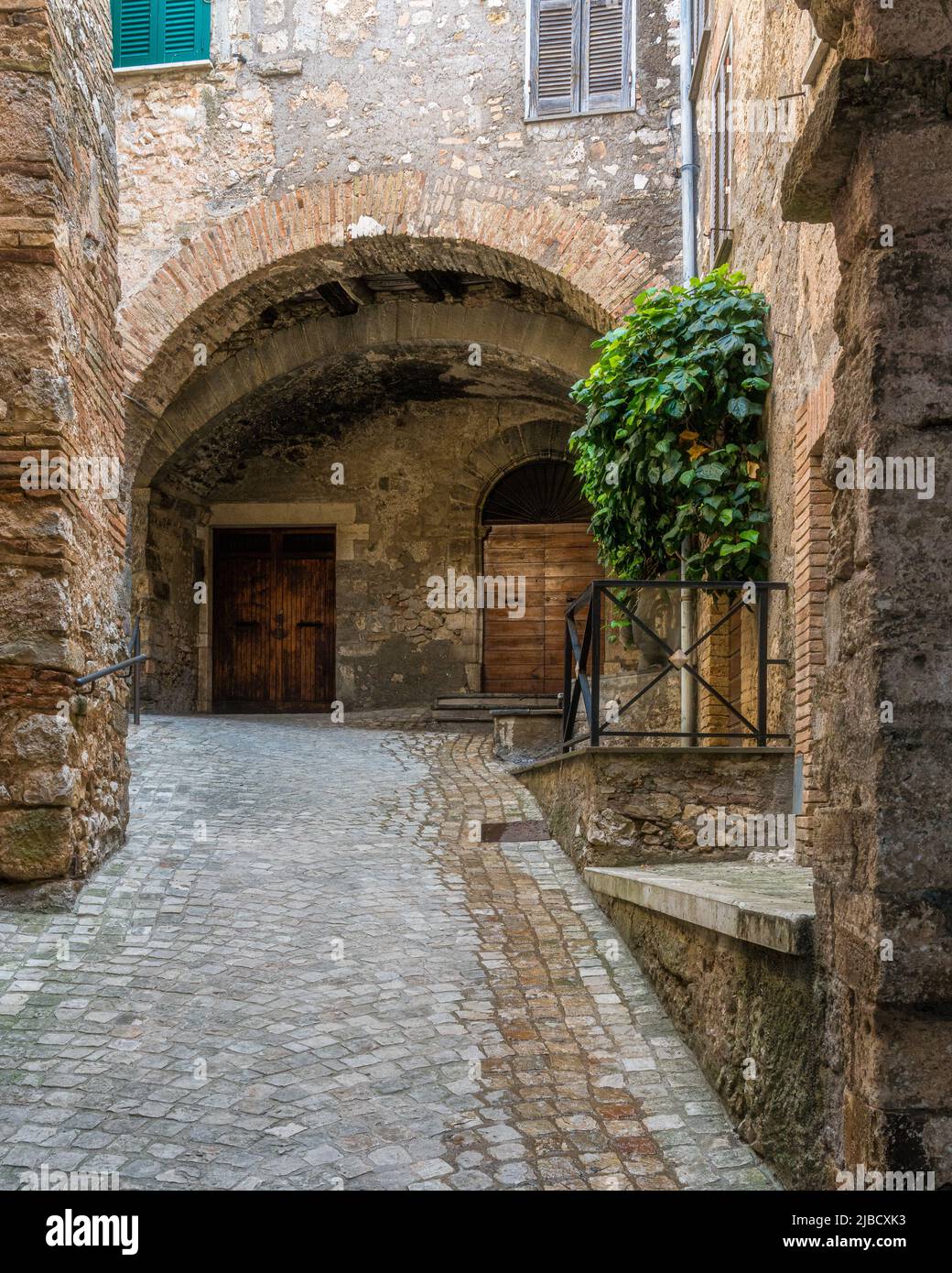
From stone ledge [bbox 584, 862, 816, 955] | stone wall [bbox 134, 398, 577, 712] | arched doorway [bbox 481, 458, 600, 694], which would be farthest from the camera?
arched doorway [bbox 481, 458, 600, 694]

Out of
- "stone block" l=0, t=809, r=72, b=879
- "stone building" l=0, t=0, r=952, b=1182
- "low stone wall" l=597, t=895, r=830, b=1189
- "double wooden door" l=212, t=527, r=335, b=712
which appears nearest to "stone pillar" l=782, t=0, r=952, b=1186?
"stone building" l=0, t=0, r=952, b=1182

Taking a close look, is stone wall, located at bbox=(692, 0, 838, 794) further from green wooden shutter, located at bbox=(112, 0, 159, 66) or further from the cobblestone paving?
green wooden shutter, located at bbox=(112, 0, 159, 66)

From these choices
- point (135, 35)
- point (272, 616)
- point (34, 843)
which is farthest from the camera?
point (272, 616)

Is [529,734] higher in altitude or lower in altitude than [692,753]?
lower

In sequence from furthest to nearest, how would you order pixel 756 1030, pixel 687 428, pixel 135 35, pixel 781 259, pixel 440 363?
pixel 440 363
pixel 135 35
pixel 687 428
pixel 781 259
pixel 756 1030

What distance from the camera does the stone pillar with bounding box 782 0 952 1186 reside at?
2420 millimetres

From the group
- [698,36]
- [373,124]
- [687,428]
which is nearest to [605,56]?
[698,36]

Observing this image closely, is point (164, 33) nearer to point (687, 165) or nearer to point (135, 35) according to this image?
point (135, 35)

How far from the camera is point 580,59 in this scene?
10.4 metres

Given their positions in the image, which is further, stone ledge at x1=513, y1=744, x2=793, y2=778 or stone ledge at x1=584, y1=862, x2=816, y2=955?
stone ledge at x1=513, y1=744, x2=793, y2=778

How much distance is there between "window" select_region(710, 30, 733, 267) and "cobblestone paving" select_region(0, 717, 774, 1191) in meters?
4.46

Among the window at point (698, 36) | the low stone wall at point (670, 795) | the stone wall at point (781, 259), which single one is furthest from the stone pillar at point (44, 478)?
the window at point (698, 36)

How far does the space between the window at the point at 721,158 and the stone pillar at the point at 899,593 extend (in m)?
5.98

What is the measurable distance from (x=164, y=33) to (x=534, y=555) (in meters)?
6.72
